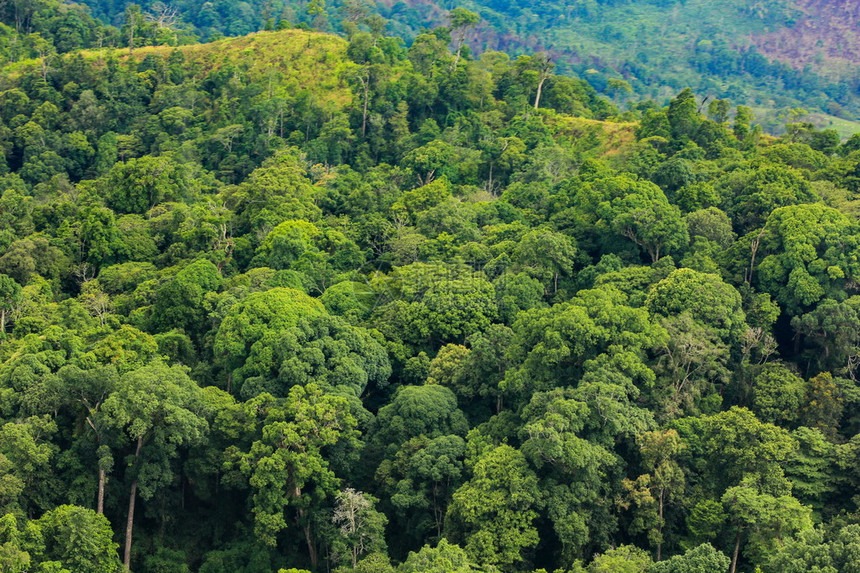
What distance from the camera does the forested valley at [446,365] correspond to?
30000mm

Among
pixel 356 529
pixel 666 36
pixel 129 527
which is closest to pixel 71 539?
pixel 129 527

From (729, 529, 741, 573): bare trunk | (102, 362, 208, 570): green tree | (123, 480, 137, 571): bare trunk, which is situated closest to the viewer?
(729, 529, 741, 573): bare trunk

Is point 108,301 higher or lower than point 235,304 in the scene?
lower

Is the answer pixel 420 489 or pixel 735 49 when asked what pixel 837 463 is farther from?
pixel 735 49

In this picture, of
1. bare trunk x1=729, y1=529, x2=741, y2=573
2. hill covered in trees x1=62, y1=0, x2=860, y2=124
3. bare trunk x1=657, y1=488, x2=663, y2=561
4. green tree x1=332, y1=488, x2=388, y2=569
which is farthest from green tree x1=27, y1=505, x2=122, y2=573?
hill covered in trees x1=62, y1=0, x2=860, y2=124

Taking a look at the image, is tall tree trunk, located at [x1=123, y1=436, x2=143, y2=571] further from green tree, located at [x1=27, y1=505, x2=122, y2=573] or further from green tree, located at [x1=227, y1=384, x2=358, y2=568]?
green tree, located at [x1=227, y1=384, x2=358, y2=568]

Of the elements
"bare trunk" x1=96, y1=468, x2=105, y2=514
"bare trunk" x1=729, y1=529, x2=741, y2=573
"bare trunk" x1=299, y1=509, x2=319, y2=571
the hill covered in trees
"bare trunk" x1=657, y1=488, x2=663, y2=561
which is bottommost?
the hill covered in trees

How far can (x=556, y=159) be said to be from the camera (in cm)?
5700

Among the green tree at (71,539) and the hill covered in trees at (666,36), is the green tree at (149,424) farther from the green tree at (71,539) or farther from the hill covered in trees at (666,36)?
the hill covered in trees at (666,36)

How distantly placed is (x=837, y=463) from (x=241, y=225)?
→ 108 ft

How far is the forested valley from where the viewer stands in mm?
30000

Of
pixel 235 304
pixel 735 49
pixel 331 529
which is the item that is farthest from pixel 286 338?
pixel 735 49

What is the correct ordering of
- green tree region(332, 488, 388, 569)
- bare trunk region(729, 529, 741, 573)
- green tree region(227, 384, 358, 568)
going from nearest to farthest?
1. bare trunk region(729, 529, 741, 573)
2. green tree region(332, 488, 388, 569)
3. green tree region(227, 384, 358, 568)

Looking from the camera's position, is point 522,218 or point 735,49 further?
point 735,49
